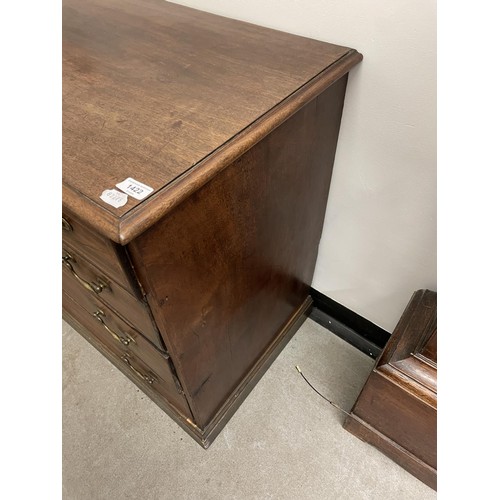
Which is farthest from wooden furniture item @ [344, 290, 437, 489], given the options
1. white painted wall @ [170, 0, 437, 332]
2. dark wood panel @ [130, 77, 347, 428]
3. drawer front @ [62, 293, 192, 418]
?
drawer front @ [62, 293, 192, 418]

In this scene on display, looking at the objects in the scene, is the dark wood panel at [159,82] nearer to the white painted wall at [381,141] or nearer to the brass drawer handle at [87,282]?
the white painted wall at [381,141]

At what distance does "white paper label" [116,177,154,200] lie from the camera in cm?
45

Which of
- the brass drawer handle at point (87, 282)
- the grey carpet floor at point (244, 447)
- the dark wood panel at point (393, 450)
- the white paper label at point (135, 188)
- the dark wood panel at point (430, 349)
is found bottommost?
the grey carpet floor at point (244, 447)

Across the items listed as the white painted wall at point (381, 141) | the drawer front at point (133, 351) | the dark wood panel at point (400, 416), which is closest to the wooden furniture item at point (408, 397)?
the dark wood panel at point (400, 416)

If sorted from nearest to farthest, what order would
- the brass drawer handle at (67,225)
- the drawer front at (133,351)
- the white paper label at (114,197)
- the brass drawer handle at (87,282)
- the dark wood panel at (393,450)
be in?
the white paper label at (114,197)
the brass drawer handle at (67,225)
the brass drawer handle at (87,282)
the drawer front at (133,351)
the dark wood panel at (393,450)

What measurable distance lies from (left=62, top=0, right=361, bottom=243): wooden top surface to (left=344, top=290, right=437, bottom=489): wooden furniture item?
60 cm

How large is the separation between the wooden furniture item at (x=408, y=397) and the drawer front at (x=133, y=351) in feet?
1.51

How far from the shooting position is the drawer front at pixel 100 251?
1.68 ft

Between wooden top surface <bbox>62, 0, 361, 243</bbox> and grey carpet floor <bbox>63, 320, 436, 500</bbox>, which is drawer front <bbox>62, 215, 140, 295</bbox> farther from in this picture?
grey carpet floor <bbox>63, 320, 436, 500</bbox>

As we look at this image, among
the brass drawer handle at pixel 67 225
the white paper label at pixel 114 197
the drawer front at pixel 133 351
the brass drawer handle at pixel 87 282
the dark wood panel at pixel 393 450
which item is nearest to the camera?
the white paper label at pixel 114 197

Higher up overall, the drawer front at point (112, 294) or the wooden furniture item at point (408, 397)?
the drawer front at point (112, 294)

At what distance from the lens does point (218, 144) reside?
0.52 m

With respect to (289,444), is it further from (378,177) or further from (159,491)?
(378,177)
